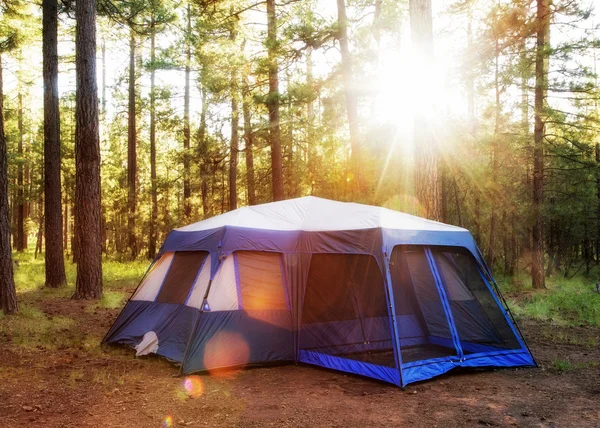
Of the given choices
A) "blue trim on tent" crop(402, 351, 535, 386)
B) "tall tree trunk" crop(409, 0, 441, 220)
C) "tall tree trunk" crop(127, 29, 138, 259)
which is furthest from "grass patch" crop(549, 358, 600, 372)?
"tall tree trunk" crop(127, 29, 138, 259)

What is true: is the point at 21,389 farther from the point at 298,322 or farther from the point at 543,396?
the point at 543,396

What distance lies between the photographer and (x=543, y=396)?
530cm

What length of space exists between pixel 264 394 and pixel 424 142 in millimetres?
4917

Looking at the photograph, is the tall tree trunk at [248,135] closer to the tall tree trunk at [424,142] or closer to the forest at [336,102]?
the forest at [336,102]

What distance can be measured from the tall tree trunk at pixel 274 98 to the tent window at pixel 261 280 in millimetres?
8327

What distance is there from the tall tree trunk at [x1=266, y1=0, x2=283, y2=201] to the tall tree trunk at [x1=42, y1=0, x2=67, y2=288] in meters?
5.29

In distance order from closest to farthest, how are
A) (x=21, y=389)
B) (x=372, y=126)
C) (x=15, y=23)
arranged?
1. (x=21, y=389)
2. (x=15, y=23)
3. (x=372, y=126)

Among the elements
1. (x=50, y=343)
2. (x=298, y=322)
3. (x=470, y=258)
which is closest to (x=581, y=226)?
(x=470, y=258)

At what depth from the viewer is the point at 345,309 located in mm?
6867

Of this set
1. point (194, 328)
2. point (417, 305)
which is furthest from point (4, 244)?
point (417, 305)

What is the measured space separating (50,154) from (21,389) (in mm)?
8265

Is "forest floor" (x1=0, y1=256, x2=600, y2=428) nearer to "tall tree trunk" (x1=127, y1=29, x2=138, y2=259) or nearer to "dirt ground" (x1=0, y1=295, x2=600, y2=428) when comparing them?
"dirt ground" (x1=0, y1=295, x2=600, y2=428)

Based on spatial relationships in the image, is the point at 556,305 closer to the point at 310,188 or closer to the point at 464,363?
the point at 464,363

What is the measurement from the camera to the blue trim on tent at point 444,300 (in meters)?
6.32
